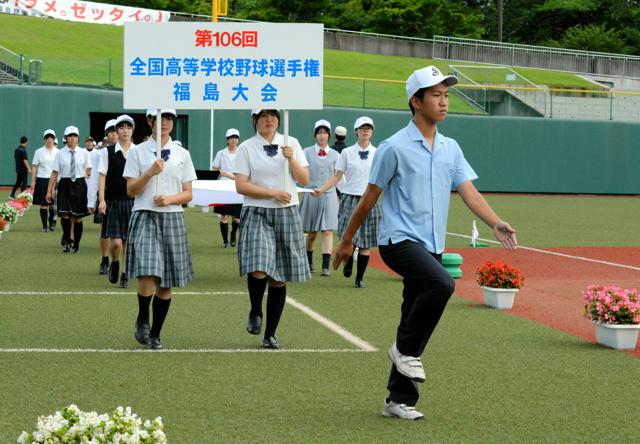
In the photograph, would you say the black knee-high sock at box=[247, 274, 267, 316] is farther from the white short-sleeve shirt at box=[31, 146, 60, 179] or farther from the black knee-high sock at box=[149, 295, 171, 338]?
the white short-sleeve shirt at box=[31, 146, 60, 179]

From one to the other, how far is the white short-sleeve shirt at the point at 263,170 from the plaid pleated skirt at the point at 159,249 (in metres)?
0.64

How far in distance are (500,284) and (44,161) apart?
13.4m

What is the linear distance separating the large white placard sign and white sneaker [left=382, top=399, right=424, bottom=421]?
4166 millimetres

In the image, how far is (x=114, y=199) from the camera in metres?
14.1

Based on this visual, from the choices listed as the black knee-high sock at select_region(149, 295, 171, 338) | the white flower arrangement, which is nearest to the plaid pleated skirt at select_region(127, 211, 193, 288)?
the black knee-high sock at select_region(149, 295, 171, 338)

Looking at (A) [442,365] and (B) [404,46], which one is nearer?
(A) [442,365]

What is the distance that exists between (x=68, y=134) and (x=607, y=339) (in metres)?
11.5

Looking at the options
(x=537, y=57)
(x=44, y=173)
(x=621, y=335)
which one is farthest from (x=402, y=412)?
(x=537, y=57)

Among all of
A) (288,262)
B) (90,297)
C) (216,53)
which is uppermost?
(216,53)

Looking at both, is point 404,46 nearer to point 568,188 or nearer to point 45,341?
point 568,188

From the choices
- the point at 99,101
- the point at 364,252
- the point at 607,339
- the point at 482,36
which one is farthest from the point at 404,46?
the point at 607,339

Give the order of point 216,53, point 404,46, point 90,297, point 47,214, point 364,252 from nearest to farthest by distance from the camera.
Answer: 1. point 216,53
2. point 90,297
3. point 364,252
4. point 47,214
5. point 404,46

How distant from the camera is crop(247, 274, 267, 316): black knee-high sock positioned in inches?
372

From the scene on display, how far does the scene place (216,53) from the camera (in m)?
10.7
